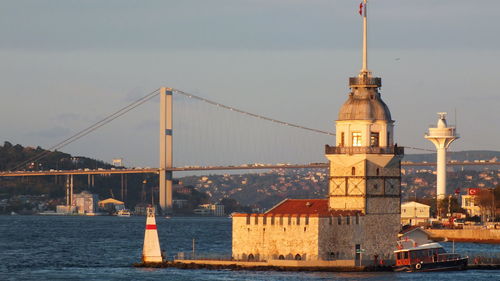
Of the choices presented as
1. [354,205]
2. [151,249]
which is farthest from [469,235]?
[151,249]

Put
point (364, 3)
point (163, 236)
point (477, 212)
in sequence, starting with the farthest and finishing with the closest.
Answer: point (477, 212)
point (163, 236)
point (364, 3)

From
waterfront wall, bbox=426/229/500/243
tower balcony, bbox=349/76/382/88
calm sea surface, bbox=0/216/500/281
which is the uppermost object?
tower balcony, bbox=349/76/382/88

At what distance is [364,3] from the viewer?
6006 cm

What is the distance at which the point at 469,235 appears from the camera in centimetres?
9644

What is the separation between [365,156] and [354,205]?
2.01 m

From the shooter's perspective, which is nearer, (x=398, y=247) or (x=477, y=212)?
(x=398, y=247)

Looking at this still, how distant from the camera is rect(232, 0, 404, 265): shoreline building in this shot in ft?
186

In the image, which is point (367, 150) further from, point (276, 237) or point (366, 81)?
point (276, 237)

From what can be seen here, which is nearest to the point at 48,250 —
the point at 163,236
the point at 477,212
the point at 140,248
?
the point at 140,248

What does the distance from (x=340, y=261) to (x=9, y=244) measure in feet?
121

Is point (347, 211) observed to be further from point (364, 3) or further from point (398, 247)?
point (364, 3)

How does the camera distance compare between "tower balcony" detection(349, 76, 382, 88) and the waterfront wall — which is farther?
the waterfront wall

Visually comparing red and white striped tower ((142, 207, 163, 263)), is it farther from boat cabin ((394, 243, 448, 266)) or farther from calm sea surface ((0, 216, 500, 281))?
boat cabin ((394, 243, 448, 266))

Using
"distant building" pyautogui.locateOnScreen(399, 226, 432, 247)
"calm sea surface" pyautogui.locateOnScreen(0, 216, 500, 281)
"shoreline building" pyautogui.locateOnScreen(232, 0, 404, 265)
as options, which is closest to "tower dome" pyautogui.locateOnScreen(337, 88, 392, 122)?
"shoreline building" pyautogui.locateOnScreen(232, 0, 404, 265)
